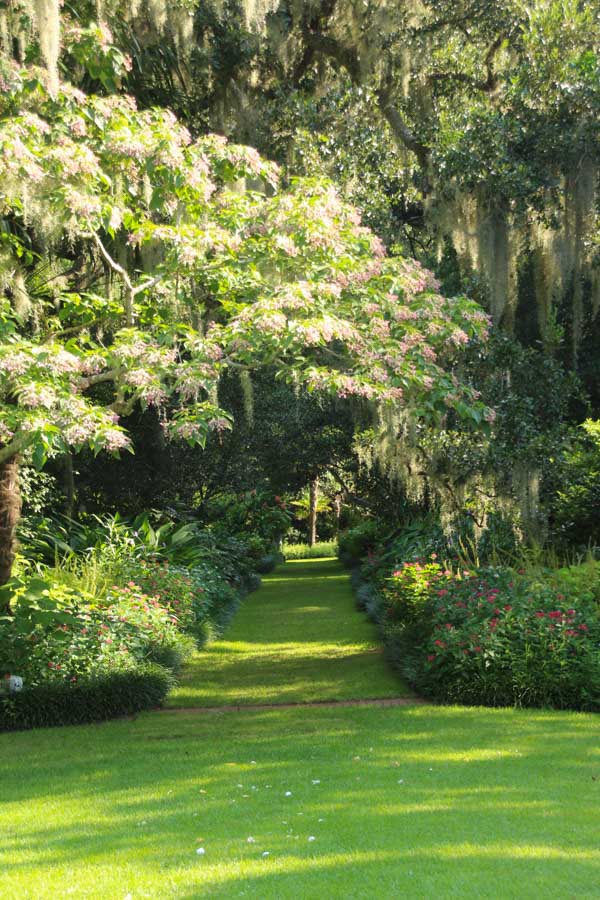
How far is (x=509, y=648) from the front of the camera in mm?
7551

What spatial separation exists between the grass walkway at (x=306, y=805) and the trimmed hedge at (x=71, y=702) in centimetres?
21

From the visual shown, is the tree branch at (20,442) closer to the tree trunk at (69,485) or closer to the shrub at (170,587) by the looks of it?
the shrub at (170,587)

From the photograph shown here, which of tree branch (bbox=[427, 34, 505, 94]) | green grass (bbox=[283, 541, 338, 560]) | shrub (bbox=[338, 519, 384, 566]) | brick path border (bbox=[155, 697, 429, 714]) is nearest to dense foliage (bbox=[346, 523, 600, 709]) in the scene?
brick path border (bbox=[155, 697, 429, 714])

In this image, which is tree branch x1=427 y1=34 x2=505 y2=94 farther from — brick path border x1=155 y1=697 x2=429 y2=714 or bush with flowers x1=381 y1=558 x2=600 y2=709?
brick path border x1=155 y1=697 x2=429 y2=714

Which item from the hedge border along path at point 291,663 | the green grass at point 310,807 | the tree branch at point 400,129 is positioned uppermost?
A: the tree branch at point 400,129

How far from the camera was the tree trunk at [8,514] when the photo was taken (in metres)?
9.14

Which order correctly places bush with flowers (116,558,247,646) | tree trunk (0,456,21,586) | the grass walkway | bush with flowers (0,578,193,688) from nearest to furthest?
the grass walkway → bush with flowers (0,578,193,688) → tree trunk (0,456,21,586) → bush with flowers (116,558,247,646)

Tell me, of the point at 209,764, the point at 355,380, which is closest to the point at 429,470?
the point at 355,380

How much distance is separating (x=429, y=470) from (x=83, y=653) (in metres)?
4.54

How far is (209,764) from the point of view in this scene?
6023 millimetres

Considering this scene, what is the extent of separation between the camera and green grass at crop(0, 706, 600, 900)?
3826 mm

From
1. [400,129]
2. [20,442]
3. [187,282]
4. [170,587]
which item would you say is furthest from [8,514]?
[400,129]

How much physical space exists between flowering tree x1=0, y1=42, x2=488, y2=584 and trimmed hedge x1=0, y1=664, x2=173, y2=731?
2.01 meters

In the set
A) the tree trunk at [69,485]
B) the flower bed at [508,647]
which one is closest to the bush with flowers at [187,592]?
the tree trunk at [69,485]
